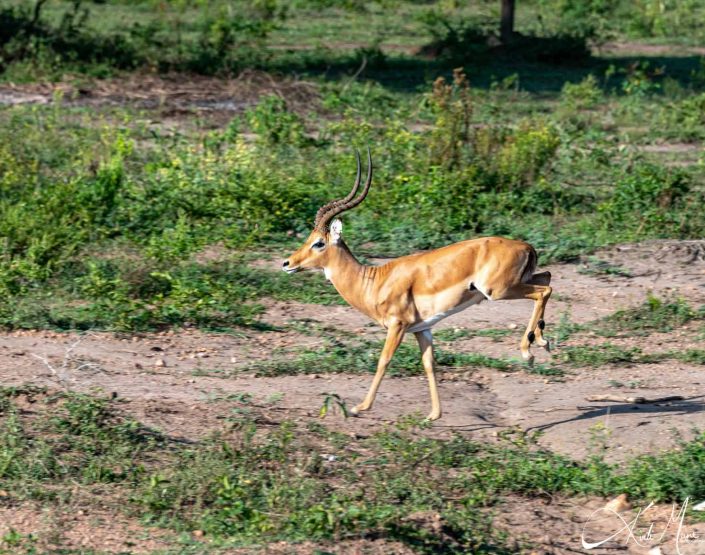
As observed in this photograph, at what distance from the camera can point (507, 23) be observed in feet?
63.9

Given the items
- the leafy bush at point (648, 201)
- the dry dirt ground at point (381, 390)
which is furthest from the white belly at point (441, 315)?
the leafy bush at point (648, 201)

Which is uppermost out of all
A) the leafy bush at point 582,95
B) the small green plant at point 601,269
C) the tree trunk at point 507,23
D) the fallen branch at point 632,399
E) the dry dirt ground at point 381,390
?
the tree trunk at point 507,23

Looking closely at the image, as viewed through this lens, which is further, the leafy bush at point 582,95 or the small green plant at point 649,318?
the leafy bush at point 582,95

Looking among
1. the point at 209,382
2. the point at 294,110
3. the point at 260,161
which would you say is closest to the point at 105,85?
the point at 294,110

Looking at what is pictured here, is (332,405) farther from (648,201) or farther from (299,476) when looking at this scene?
(648,201)

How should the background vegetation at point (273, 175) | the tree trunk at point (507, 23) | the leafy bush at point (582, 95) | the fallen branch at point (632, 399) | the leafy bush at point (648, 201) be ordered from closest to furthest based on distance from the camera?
the fallen branch at point (632, 399), the background vegetation at point (273, 175), the leafy bush at point (648, 201), the leafy bush at point (582, 95), the tree trunk at point (507, 23)

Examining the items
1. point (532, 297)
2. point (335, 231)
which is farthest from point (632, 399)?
point (335, 231)

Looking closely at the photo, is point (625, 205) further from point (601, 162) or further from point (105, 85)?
point (105, 85)

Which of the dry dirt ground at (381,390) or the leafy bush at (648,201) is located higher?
the leafy bush at (648,201)

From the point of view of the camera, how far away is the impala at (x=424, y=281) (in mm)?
6758

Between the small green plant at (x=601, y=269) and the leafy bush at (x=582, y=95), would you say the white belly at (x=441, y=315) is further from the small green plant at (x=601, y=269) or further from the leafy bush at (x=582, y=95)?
the leafy bush at (x=582, y=95)

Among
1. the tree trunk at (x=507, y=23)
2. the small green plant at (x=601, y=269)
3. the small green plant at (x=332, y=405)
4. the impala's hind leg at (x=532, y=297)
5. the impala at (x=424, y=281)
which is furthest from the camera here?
the tree trunk at (x=507, y=23)

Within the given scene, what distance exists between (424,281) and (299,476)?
1437 mm

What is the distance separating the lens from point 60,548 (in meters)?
5.24
